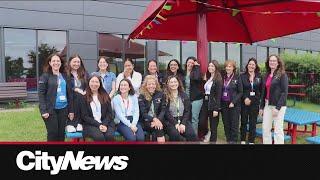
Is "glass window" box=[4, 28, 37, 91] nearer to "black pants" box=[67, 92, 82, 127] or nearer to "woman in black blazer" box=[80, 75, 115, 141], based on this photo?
"black pants" box=[67, 92, 82, 127]

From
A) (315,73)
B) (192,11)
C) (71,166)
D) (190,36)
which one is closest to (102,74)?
(192,11)

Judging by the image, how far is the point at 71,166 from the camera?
2637 millimetres

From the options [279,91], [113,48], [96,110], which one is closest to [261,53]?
[113,48]

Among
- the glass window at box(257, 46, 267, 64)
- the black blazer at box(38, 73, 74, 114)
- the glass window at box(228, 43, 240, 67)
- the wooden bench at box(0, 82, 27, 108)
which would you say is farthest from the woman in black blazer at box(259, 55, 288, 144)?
the glass window at box(228, 43, 240, 67)

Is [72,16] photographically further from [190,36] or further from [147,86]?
[147,86]

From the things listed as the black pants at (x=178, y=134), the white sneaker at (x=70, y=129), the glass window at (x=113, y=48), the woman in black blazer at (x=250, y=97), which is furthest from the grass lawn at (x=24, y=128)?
the glass window at (x=113, y=48)

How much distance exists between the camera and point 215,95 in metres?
6.01

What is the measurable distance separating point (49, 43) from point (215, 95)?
8339 millimetres

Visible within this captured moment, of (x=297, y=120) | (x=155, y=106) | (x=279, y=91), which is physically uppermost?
(x=279, y=91)

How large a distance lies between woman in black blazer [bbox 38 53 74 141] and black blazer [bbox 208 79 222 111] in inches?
84.3

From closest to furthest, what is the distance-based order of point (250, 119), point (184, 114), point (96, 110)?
1. point (96, 110)
2. point (184, 114)
3. point (250, 119)

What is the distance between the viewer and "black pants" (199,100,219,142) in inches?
239

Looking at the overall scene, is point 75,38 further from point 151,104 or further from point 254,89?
point 254,89

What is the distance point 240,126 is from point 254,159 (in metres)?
3.76
